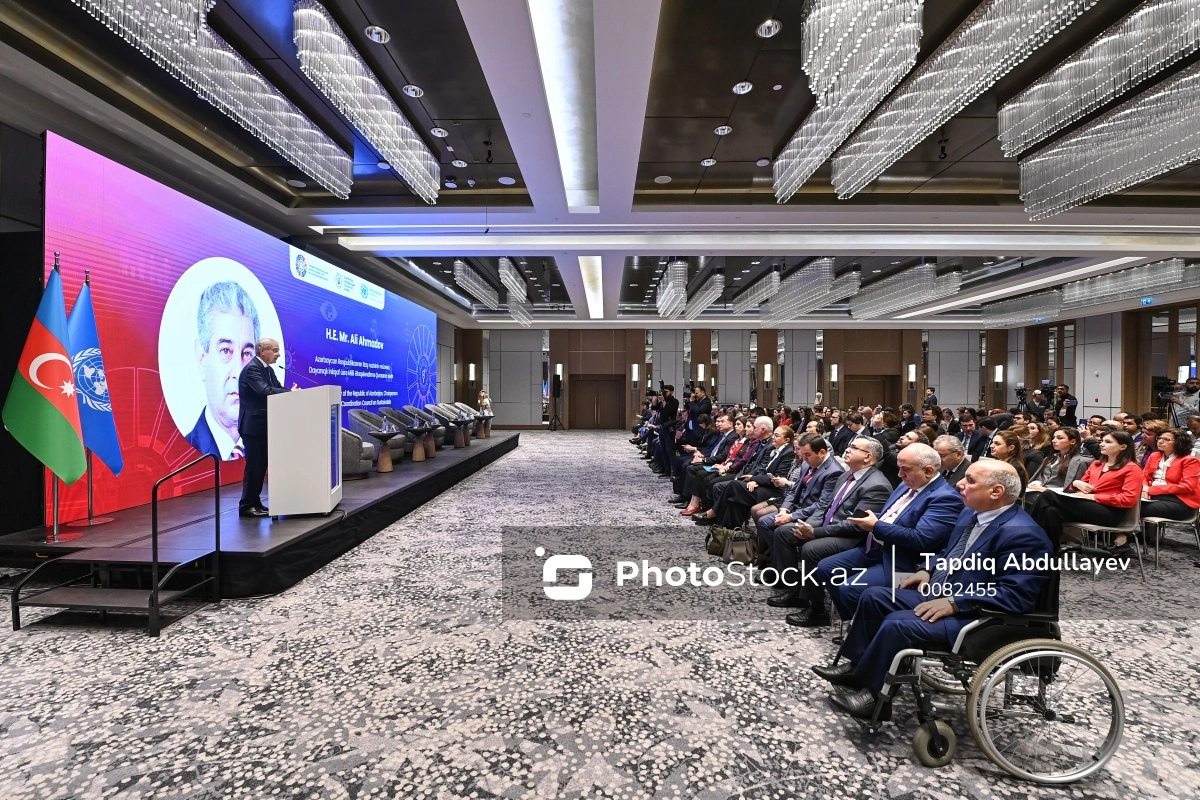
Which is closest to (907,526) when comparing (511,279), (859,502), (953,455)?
(859,502)

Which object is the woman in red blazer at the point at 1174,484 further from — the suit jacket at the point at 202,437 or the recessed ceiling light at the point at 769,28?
the suit jacket at the point at 202,437

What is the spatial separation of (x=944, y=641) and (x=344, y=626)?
3282mm

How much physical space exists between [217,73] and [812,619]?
5852 mm

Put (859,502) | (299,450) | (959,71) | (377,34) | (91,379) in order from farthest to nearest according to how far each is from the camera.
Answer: (299,450) < (377,34) < (91,379) < (959,71) < (859,502)

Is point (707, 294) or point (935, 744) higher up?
point (707, 294)

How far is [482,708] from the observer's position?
2.61 meters

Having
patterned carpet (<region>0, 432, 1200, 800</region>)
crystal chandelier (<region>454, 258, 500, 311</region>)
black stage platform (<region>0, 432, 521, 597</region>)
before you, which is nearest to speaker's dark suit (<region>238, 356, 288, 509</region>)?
black stage platform (<region>0, 432, 521, 597</region>)

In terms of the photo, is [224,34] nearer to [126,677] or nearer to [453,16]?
[453,16]

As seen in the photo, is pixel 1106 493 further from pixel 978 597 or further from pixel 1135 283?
pixel 1135 283

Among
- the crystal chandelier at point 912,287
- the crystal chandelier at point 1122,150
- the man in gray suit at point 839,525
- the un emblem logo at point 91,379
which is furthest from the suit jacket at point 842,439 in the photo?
the un emblem logo at point 91,379

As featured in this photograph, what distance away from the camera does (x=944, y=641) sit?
2.23 metres

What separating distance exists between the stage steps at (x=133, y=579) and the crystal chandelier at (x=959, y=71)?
5.79 m

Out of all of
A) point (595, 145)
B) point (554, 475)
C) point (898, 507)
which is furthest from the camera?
point (554, 475)

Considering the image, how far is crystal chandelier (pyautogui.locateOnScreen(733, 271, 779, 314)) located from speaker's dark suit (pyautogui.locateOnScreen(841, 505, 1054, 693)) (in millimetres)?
10921
